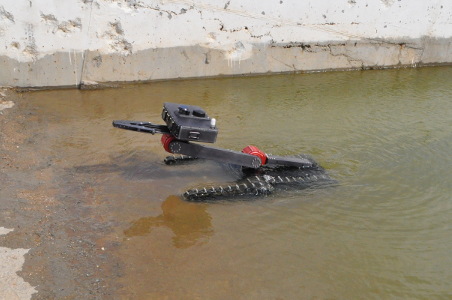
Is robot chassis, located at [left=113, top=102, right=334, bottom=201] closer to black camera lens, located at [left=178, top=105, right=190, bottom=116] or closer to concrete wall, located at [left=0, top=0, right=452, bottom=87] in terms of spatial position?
black camera lens, located at [left=178, top=105, right=190, bottom=116]

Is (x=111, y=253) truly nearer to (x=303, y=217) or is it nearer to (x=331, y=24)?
(x=303, y=217)

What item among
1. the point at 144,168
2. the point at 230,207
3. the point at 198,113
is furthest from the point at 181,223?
the point at 144,168

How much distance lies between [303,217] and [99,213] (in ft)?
5.34

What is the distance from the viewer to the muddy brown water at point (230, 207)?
3.25 metres

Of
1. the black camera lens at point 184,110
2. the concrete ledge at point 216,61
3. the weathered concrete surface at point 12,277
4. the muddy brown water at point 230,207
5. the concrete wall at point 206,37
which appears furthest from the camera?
the concrete ledge at point 216,61

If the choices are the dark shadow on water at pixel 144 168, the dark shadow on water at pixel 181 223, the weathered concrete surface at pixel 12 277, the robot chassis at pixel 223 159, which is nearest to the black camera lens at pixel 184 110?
the robot chassis at pixel 223 159

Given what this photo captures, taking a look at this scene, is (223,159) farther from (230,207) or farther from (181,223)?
(181,223)

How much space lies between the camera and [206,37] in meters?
7.16

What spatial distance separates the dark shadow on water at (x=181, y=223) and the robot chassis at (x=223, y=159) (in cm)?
13

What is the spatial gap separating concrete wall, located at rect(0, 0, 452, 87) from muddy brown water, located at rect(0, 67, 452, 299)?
466 mm

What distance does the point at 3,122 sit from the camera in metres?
5.43

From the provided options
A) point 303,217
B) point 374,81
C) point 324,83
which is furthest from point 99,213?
point 374,81

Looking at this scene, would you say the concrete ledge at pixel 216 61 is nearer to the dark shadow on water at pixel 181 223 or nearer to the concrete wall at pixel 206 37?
the concrete wall at pixel 206 37

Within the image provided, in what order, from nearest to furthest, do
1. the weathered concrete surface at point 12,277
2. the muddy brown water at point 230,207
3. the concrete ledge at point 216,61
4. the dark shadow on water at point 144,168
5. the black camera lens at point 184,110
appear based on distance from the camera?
the weathered concrete surface at point 12,277, the muddy brown water at point 230,207, the black camera lens at point 184,110, the dark shadow on water at point 144,168, the concrete ledge at point 216,61
